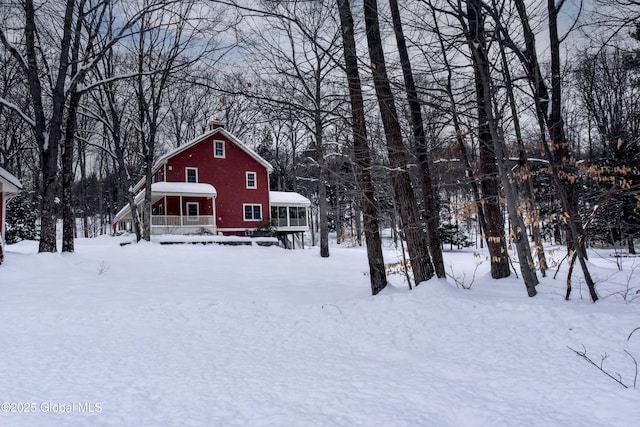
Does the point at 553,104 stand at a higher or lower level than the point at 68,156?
lower

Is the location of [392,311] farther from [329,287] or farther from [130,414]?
[130,414]

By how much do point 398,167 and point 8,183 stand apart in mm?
12462

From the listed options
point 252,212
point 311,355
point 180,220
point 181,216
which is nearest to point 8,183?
point 181,216

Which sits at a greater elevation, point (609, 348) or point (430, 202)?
point (430, 202)

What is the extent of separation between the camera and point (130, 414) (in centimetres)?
305

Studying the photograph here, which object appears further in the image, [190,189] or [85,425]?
[190,189]

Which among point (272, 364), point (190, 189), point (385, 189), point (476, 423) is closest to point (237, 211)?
point (190, 189)

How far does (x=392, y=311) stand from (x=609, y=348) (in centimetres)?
270

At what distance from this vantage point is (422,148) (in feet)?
24.7

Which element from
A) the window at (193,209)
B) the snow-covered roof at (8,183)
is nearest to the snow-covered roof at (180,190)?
the window at (193,209)

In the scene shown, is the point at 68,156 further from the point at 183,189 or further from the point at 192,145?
the point at 192,145

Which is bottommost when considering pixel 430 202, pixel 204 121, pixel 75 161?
pixel 430 202

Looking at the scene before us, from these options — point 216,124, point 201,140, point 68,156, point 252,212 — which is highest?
point 216,124

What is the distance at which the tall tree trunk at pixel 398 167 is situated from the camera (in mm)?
6832
